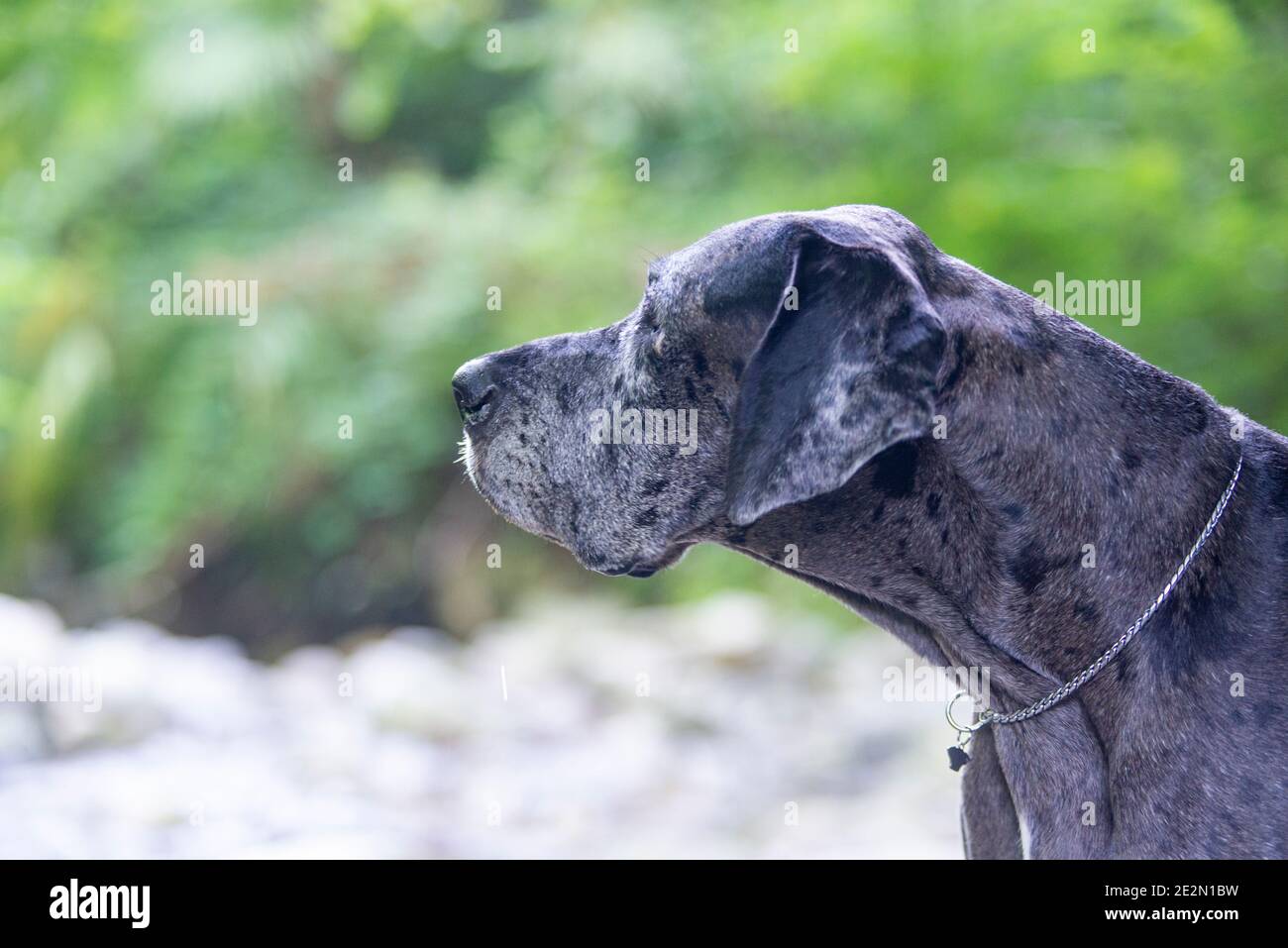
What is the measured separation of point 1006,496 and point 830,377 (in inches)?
13.9

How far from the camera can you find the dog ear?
1.90m

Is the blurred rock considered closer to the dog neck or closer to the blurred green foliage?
the blurred green foliage

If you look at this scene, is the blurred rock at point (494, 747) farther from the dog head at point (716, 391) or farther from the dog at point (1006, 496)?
the dog at point (1006, 496)

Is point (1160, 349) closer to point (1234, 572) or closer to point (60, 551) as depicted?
point (1234, 572)

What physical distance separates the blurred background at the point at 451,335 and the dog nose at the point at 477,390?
7.75 feet

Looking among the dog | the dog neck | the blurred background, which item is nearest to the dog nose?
the dog

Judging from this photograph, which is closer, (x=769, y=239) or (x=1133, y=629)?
(x=1133, y=629)

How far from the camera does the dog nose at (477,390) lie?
241 centimetres

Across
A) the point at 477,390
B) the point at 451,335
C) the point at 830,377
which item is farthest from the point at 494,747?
the point at 830,377

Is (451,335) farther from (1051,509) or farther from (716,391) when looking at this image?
(1051,509)

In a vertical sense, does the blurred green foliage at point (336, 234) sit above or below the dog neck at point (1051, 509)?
above

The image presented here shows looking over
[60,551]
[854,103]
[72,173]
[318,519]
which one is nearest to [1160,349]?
[854,103]

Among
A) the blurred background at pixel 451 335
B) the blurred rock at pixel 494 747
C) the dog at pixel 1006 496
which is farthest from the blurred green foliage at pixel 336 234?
the dog at pixel 1006 496

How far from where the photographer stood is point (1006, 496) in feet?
6.70
